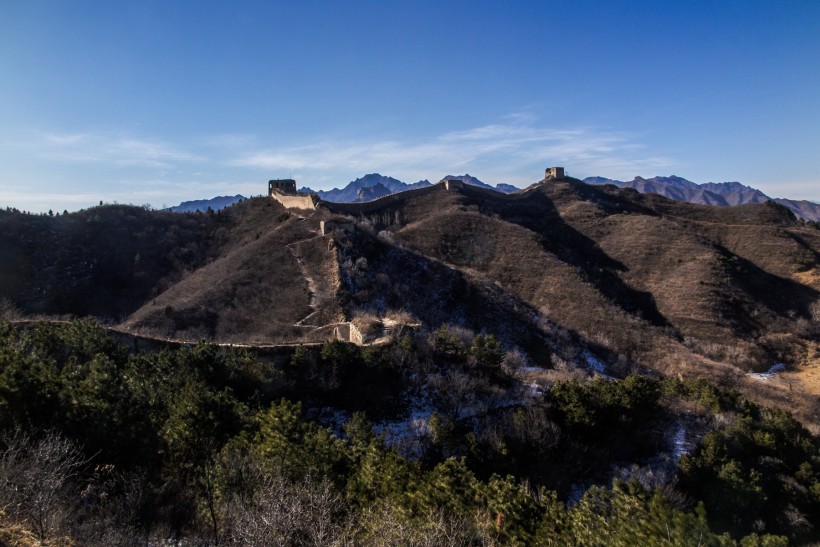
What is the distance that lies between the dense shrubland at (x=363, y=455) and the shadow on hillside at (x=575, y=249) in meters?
21.5

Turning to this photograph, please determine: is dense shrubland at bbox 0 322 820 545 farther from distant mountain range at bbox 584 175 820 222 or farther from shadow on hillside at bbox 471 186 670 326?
distant mountain range at bbox 584 175 820 222

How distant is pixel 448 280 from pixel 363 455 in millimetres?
24723

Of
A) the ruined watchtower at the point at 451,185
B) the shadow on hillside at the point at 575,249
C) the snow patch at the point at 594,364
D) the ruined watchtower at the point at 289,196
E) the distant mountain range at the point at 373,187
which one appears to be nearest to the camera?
the snow patch at the point at 594,364

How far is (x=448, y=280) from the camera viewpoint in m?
35.0

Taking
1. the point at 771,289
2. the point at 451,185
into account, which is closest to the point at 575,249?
the point at 771,289

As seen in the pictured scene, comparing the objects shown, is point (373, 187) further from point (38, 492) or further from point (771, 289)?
point (38, 492)

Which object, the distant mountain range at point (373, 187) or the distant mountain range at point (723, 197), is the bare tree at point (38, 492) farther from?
the distant mountain range at point (723, 197)

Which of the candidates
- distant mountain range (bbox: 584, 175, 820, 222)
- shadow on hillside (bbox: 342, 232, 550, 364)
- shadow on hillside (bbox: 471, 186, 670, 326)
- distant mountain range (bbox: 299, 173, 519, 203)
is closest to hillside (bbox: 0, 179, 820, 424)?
shadow on hillside (bbox: 342, 232, 550, 364)

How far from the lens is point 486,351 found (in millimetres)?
19797

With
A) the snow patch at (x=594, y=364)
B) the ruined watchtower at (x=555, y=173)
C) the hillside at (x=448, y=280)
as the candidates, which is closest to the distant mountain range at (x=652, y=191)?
the ruined watchtower at (x=555, y=173)

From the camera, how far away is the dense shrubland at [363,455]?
8.27m

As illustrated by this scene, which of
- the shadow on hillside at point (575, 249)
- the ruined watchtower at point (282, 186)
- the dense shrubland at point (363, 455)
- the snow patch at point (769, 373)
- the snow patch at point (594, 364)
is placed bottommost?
the snow patch at point (769, 373)

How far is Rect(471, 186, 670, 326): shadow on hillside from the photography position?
1585 inches

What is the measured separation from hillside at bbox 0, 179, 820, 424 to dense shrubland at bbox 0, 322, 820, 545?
16.8 ft
